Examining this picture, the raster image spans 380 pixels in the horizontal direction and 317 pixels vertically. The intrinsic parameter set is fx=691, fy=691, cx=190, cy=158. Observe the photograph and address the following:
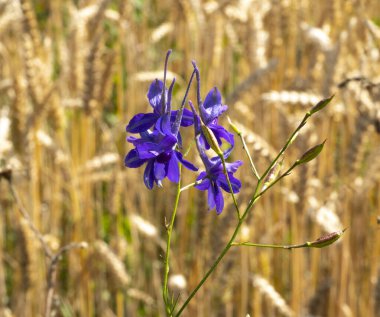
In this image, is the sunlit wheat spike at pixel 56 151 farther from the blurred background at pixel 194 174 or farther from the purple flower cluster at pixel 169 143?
the purple flower cluster at pixel 169 143

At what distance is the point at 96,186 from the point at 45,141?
52cm

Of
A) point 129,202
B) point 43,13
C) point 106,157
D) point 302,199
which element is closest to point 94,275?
point 129,202

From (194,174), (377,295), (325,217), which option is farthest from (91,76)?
(377,295)

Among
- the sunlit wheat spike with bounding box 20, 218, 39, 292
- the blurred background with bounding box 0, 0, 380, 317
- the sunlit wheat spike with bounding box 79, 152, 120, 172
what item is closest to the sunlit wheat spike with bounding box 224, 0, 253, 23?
the blurred background with bounding box 0, 0, 380, 317

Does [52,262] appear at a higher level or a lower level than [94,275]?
higher

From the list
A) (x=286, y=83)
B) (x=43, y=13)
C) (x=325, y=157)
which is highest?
(x=43, y=13)

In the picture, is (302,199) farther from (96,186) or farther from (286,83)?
(96,186)

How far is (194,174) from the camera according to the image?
2.34 m

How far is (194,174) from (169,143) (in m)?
1.58

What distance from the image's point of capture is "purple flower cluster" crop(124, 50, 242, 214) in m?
0.76

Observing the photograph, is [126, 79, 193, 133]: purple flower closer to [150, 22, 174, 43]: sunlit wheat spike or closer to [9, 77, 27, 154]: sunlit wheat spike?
[9, 77, 27, 154]: sunlit wheat spike

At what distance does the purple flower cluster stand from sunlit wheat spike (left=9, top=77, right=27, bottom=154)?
110 cm

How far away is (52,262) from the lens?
3.77 ft

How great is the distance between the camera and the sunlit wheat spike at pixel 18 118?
184 cm
